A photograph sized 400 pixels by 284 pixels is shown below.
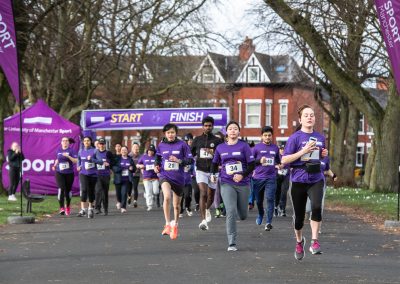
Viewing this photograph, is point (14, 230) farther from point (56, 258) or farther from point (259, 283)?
point (259, 283)

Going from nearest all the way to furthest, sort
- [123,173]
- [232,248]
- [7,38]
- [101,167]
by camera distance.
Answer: [232,248] < [7,38] < [101,167] < [123,173]

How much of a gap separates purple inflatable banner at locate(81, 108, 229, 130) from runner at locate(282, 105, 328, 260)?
2051cm

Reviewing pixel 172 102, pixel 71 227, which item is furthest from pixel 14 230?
pixel 172 102

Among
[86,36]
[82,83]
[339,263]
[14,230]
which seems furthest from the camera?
[82,83]

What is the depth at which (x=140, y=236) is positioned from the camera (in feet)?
54.3

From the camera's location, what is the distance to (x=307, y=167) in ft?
41.1

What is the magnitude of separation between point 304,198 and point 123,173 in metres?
13.6

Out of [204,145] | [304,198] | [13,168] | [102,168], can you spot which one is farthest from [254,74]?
[304,198]

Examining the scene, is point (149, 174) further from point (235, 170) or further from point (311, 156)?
point (311, 156)

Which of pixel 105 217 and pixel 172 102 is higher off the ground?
pixel 172 102

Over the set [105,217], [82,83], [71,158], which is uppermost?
[82,83]

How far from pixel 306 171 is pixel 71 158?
1163 cm

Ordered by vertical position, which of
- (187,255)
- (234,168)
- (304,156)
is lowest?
(187,255)

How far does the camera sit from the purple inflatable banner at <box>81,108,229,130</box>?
33656 mm
